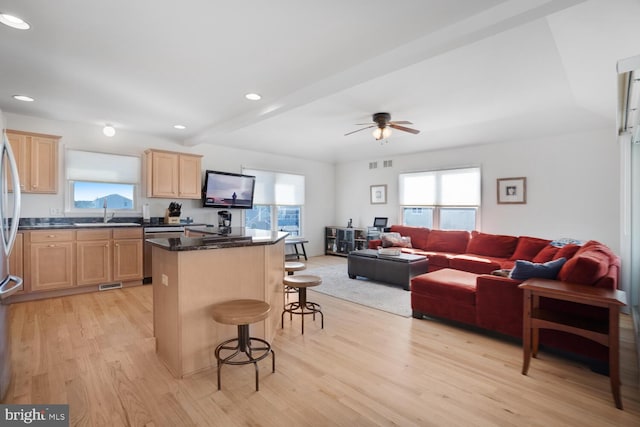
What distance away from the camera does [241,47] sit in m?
2.62

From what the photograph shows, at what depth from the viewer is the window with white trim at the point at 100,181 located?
4.89 meters

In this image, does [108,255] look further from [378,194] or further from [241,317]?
[378,194]

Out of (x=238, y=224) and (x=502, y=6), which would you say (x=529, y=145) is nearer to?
(x=502, y=6)

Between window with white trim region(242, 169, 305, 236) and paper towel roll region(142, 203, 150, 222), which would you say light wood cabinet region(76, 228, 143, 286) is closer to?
paper towel roll region(142, 203, 150, 222)

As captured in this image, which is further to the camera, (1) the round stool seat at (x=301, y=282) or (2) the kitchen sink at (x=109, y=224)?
(2) the kitchen sink at (x=109, y=224)

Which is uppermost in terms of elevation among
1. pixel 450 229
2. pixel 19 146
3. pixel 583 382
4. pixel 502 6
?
pixel 502 6

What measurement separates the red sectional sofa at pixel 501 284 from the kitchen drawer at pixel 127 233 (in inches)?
167

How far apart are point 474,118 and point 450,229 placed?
2.47m

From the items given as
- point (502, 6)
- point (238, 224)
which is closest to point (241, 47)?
point (502, 6)

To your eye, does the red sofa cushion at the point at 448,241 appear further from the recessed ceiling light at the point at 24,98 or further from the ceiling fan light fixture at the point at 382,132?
the recessed ceiling light at the point at 24,98

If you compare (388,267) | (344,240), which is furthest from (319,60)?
(344,240)

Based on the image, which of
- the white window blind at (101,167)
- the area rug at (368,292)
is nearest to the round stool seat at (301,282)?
the area rug at (368,292)

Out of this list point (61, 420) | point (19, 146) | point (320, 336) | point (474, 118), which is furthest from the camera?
point (474, 118)

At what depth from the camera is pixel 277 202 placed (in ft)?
24.3
